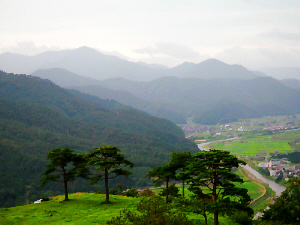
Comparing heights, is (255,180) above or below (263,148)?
below

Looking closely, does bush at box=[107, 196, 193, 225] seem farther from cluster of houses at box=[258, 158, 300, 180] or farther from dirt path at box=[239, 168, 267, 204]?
cluster of houses at box=[258, 158, 300, 180]

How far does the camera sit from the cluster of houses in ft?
309

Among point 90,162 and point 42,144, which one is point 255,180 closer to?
point 90,162

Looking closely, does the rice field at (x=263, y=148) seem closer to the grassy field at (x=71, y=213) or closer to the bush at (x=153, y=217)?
the grassy field at (x=71, y=213)

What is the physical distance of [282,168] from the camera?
103 meters

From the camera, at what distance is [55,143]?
13925cm

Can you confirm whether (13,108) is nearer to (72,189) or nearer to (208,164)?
(72,189)

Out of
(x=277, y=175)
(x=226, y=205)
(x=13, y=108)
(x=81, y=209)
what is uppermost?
(x=13, y=108)

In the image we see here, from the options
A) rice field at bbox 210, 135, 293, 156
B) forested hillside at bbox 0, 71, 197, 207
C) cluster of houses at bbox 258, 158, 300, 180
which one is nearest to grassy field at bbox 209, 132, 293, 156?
rice field at bbox 210, 135, 293, 156

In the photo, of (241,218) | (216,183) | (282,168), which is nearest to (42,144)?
(282,168)

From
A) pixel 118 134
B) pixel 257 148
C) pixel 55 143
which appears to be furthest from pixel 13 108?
pixel 257 148

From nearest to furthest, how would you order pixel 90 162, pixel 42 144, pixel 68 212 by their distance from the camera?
1. pixel 68 212
2. pixel 90 162
3. pixel 42 144

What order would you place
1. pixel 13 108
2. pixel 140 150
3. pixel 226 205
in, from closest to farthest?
1. pixel 226 205
2. pixel 140 150
3. pixel 13 108

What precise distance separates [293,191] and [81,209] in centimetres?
2171
